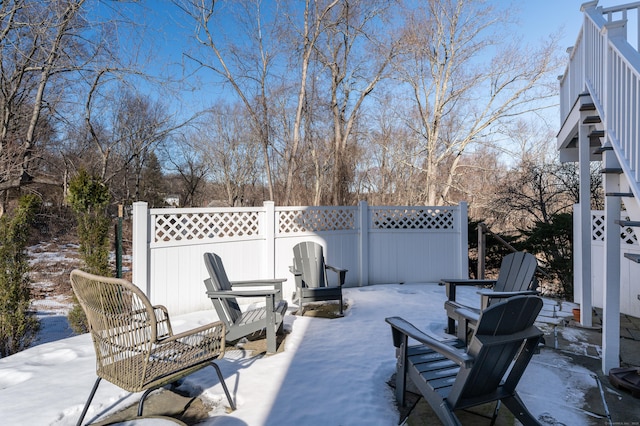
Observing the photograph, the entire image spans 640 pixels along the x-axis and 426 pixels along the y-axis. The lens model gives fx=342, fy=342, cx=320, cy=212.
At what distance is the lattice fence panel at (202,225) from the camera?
4.24 metres

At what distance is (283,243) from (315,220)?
0.74 metres

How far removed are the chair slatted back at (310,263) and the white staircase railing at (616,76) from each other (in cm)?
323

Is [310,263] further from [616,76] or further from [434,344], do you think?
[616,76]

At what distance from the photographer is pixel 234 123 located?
17047 mm

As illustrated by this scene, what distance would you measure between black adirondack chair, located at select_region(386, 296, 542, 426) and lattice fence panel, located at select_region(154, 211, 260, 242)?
3.29m

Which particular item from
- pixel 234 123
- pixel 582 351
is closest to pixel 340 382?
pixel 582 351

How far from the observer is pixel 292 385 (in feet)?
8.20

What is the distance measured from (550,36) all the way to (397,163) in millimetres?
5989

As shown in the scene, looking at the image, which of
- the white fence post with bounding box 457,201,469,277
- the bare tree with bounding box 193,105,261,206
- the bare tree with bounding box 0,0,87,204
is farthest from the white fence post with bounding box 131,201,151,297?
the bare tree with bounding box 193,105,261,206

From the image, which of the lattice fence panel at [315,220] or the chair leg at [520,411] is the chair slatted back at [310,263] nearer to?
the lattice fence panel at [315,220]

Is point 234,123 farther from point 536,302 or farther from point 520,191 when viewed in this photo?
point 536,302

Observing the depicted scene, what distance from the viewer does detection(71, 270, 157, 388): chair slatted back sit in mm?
1878

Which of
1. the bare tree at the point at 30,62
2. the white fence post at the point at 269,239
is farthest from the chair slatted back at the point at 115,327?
the bare tree at the point at 30,62

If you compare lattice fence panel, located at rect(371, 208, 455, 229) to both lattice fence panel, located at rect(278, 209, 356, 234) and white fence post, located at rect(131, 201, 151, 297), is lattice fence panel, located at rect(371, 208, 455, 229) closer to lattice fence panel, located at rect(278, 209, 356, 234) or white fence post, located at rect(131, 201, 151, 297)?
lattice fence panel, located at rect(278, 209, 356, 234)
